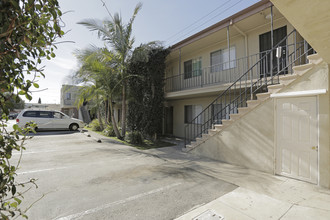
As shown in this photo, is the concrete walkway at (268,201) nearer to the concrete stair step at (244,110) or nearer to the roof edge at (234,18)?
the concrete stair step at (244,110)

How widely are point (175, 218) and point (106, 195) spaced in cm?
166

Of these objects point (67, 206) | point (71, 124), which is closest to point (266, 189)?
point (67, 206)

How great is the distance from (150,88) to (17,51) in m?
9.06

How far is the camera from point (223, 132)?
6352 mm

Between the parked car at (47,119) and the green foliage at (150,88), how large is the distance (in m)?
7.59

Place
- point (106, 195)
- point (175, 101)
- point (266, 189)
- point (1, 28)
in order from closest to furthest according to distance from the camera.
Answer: point (1, 28) < point (106, 195) < point (266, 189) < point (175, 101)

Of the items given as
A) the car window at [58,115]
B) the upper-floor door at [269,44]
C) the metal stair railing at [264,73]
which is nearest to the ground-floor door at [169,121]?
the metal stair railing at [264,73]

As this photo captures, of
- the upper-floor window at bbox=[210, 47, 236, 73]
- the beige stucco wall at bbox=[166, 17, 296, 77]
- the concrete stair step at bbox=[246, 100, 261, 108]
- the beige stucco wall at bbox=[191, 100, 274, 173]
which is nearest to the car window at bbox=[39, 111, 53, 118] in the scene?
the beige stucco wall at bbox=[166, 17, 296, 77]

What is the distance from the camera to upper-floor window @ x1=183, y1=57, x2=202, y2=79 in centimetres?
1055

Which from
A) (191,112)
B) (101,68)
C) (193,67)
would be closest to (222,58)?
(193,67)

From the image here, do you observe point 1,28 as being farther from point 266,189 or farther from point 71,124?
point 71,124

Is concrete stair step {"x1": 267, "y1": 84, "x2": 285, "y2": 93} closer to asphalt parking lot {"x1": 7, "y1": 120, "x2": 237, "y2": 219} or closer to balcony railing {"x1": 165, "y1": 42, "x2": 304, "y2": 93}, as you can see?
balcony railing {"x1": 165, "y1": 42, "x2": 304, "y2": 93}

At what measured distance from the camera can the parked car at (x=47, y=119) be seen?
12.6 m

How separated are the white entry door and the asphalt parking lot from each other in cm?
185
